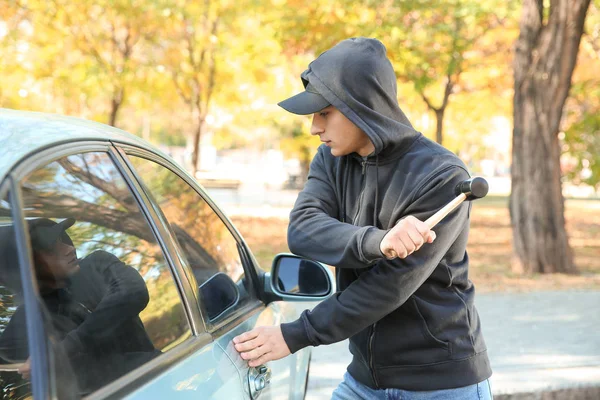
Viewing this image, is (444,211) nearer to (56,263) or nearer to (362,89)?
(362,89)

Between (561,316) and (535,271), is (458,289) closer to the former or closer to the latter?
(561,316)

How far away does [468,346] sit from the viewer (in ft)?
8.22

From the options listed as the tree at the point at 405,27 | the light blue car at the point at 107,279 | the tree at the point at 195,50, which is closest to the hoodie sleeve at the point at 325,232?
the light blue car at the point at 107,279

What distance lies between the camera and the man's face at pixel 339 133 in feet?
8.27

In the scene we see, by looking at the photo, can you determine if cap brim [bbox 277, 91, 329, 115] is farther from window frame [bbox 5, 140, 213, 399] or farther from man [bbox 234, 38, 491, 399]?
window frame [bbox 5, 140, 213, 399]

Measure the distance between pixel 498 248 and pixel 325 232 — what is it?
13.8 metres

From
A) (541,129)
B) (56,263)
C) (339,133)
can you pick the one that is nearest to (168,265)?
(56,263)

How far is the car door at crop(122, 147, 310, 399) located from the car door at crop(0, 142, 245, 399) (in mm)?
105

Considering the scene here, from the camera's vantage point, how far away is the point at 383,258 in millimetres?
2311

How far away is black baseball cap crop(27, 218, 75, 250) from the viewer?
175cm

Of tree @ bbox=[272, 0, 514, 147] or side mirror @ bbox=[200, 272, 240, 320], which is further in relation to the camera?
tree @ bbox=[272, 0, 514, 147]

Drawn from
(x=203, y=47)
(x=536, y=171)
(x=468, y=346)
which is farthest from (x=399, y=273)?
(x=203, y=47)

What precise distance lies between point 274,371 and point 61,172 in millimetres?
1155

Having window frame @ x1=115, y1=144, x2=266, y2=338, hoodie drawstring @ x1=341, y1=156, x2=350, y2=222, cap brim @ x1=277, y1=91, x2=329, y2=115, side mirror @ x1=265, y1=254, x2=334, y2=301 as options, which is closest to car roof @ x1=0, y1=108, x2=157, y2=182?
window frame @ x1=115, y1=144, x2=266, y2=338
